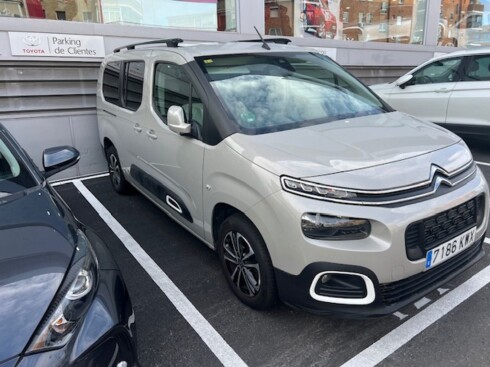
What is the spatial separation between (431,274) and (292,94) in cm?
162

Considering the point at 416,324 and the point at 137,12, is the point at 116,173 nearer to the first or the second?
the point at 137,12

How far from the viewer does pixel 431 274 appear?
2238 mm

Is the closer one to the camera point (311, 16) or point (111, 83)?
point (111, 83)

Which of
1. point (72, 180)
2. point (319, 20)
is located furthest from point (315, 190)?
point (319, 20)

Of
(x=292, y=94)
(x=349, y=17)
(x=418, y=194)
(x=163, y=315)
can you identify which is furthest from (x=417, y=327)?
(x=349, y=17)

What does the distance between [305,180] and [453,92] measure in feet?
16.9

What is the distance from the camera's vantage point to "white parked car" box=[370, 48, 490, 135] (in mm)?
5859

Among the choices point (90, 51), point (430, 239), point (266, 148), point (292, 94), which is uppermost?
point (90, 51)

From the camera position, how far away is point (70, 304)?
1.58 meters

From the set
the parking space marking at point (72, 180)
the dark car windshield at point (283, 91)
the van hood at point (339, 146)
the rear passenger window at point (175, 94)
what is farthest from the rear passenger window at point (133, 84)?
the parking space marking at point (72, 180)

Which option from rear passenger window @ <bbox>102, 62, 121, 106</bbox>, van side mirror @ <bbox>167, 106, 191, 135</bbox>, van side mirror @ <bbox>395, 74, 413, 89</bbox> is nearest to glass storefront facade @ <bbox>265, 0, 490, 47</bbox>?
van side mirror @ <bbox>395, 74, 413, 89</bbox>

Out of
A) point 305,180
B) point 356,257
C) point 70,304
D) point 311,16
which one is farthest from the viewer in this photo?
point 311,16

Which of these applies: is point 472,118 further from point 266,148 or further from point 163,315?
point 163,315

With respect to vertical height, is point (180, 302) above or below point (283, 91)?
below
